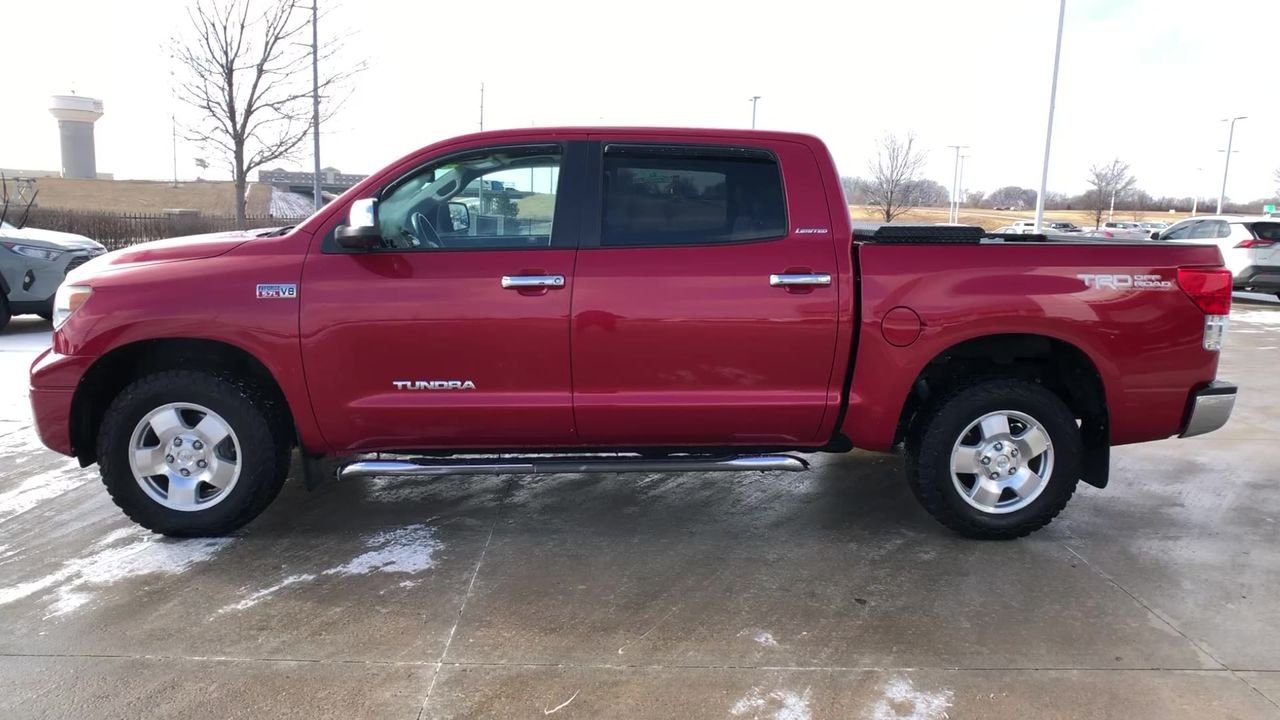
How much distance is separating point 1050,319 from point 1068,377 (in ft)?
1.68

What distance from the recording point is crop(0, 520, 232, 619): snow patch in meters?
3.56

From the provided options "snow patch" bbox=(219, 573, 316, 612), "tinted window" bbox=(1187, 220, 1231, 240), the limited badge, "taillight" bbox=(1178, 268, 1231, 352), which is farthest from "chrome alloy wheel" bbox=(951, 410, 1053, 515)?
"tinted window" bbox=(1187, 220, 1231, 240)

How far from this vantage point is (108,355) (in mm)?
3982

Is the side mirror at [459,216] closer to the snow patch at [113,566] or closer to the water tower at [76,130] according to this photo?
the snow patch at [113,566]

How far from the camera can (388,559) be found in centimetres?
396

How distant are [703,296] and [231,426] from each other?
231 centimetres

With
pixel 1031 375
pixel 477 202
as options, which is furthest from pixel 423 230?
pixel 1031 375

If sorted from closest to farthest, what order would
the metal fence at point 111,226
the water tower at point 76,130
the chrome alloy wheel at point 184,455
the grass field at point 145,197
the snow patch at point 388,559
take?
the snow patch at point 388,559, the chrome alloy wheel at point 184,455, the metal fence at point 111,226, the grass field at point 145,197, the water tower at point 76,130

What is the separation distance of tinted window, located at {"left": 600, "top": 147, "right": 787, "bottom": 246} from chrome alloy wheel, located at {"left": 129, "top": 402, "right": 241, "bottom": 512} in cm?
210

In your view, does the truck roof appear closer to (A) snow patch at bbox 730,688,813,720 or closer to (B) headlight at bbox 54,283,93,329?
(B) headlight at bbox 54,283,93,329

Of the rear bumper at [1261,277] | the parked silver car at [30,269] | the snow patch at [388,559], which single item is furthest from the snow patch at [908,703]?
the rear bumper at [1261,277]

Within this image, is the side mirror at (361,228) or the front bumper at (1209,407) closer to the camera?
the side mirror at (361,228)

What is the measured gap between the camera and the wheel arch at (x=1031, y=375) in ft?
13.6

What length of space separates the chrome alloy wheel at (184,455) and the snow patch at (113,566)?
0.67 ft
